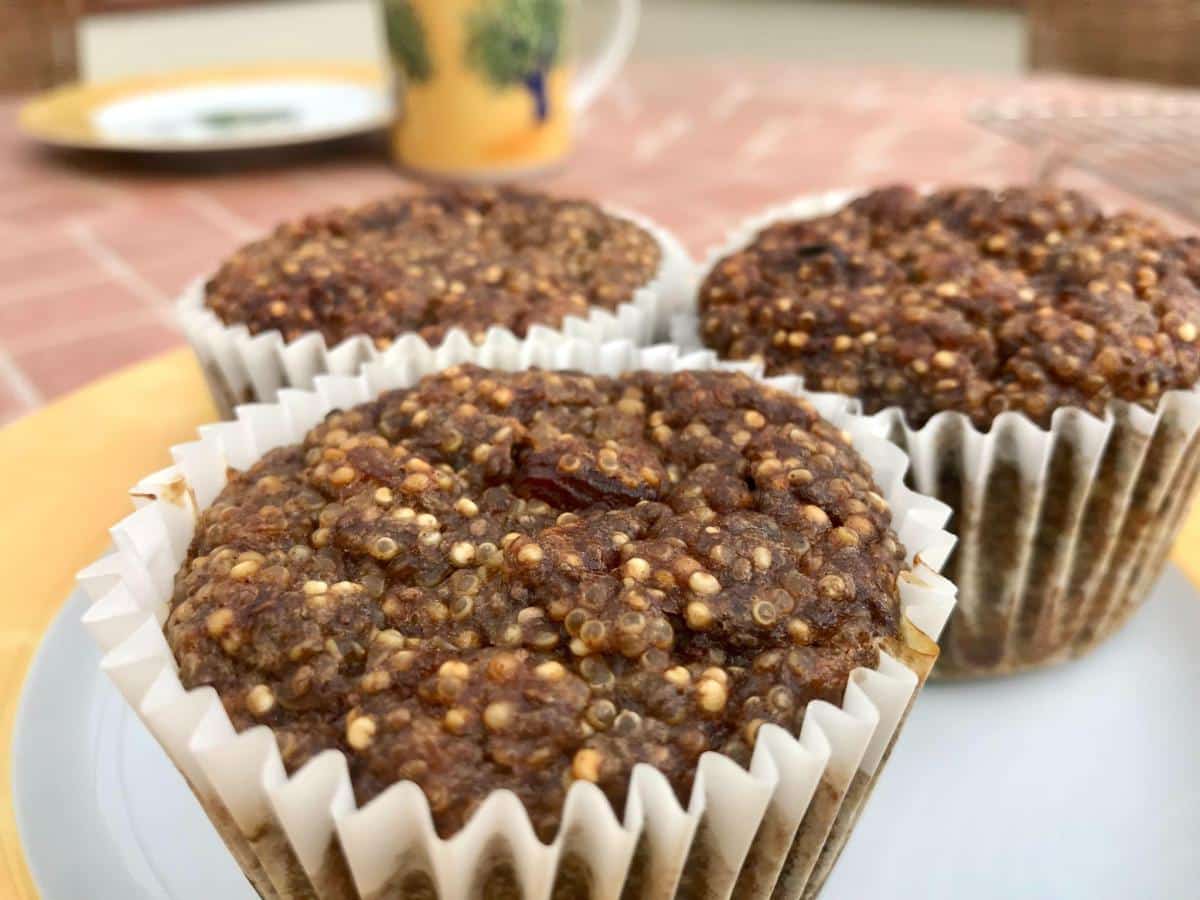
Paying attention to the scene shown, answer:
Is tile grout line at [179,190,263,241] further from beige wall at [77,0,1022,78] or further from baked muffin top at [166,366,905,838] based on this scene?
baked muffin top at [166,366,905,838]

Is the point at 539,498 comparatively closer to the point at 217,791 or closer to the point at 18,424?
the point at 217,791

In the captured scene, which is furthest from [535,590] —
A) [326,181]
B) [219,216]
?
[326,181]

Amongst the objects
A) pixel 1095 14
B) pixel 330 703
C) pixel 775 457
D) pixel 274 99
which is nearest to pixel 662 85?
pixel 274 99

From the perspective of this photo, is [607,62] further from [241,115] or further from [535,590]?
[535,590]

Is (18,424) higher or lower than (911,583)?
lower

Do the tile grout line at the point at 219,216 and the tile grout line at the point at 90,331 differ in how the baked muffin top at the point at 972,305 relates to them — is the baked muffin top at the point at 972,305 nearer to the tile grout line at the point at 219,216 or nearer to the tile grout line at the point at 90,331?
the tile grout line at the point at 90,331

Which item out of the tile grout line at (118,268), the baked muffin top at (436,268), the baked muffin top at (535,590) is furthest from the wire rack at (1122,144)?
the tile grout line at (118,268)
